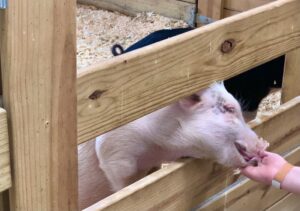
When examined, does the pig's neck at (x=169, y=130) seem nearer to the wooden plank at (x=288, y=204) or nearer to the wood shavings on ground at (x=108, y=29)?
the wooden plank at (x=288, y=204)

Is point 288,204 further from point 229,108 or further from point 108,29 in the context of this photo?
point 108,29

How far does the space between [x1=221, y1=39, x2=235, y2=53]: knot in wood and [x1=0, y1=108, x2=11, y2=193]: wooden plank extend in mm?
754

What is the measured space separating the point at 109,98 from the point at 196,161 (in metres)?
0.58

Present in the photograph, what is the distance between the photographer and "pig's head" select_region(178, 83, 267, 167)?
1878 millimetres

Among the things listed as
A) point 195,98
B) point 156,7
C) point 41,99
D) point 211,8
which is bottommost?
point 156,7

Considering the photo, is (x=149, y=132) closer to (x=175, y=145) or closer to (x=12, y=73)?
(x=175, y=145)

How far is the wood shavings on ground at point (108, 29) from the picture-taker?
4.49 meters

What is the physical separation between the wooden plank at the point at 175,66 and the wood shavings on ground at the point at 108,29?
2.43 m

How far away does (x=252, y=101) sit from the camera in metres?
3.28

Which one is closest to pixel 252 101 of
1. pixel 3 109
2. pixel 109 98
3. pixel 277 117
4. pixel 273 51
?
pixel 277 117

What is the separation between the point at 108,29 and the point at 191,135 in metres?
3.10

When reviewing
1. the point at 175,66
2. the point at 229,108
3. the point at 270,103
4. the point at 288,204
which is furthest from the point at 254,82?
the point at 175,66

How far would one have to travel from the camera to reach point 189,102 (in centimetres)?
190

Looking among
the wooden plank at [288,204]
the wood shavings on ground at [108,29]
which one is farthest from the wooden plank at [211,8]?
the wooden plank at [288,204]
